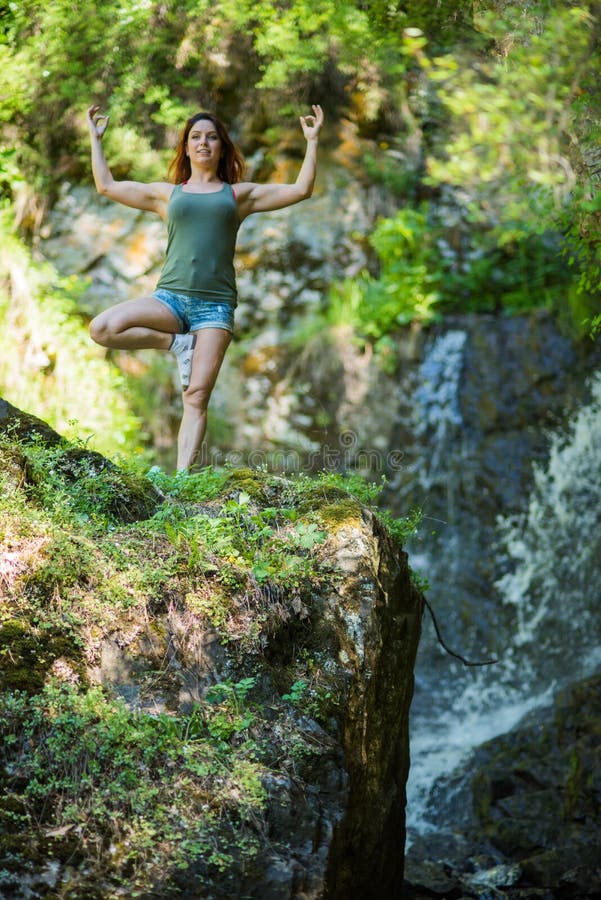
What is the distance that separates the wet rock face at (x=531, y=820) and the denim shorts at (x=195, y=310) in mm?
3548

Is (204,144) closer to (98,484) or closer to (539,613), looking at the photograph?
(98,484)

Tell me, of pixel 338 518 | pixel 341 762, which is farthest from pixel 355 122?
pixel 341 762

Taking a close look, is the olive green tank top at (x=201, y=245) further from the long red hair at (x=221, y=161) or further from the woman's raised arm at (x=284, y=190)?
the long red hair at (x=221, y=161)

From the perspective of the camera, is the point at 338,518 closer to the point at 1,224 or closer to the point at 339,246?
the point at 1,224

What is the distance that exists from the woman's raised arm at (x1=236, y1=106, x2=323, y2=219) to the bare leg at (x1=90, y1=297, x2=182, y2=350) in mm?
811

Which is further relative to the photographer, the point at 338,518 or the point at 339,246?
the point at 339,246

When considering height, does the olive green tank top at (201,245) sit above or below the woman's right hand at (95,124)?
below

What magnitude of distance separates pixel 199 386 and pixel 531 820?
169 inches

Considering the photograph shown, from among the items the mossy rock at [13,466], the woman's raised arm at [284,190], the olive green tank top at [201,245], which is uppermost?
the woman's raised arm at [284,190]

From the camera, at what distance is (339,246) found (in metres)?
11.7

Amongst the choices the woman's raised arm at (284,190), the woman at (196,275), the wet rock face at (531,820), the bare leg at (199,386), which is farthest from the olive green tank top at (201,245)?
the wet rock face at (531,820)

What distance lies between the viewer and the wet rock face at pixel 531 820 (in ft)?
19.0

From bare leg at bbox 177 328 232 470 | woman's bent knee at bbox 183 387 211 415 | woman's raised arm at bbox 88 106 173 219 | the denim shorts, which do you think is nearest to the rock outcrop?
bare leg at bbox 177 328 232 470

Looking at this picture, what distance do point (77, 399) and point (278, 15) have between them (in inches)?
184
